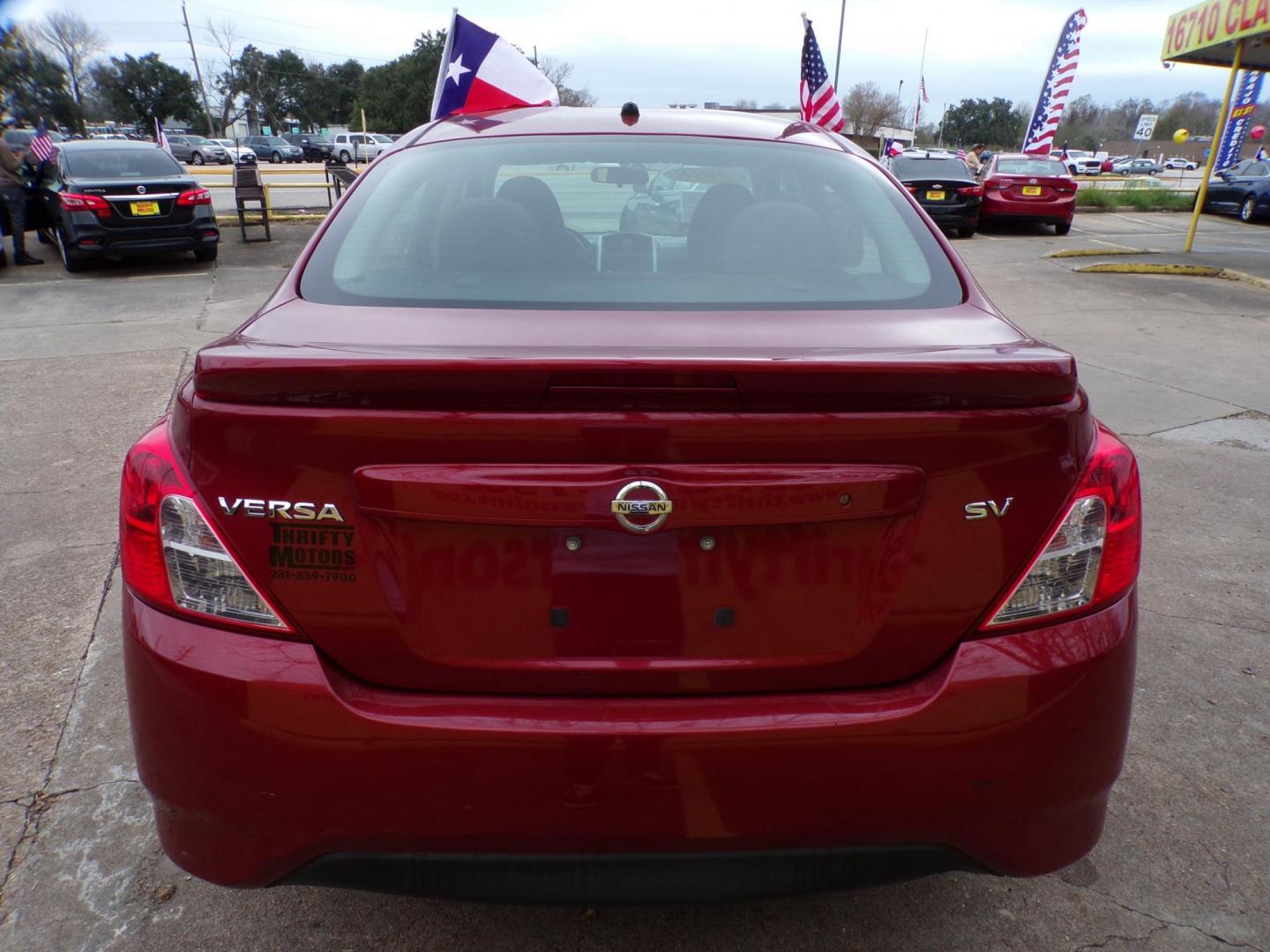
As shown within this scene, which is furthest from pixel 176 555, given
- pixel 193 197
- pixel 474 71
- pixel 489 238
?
pixel 193 197

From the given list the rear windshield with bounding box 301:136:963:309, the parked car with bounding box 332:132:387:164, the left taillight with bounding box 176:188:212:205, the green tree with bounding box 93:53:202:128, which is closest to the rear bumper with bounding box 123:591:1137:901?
the rear windshield with bounding box 301:136:963:309

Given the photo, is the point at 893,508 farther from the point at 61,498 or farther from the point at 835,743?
the point at 61,498

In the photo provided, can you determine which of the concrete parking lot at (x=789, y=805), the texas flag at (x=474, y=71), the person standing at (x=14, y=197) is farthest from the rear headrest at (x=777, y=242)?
the person standing at (x=14, y=197)

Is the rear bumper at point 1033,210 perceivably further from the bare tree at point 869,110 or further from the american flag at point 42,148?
the bare tree at point 869,110

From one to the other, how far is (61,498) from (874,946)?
4323mm

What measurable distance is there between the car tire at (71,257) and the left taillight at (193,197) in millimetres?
1383

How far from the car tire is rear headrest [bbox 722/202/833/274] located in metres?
12.1

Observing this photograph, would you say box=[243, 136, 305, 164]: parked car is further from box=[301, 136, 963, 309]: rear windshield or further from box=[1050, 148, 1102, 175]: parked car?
box=[301, 136, 963, 309]: rear windshield

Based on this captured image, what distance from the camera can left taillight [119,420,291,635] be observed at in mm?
1616

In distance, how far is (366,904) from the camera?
223cm

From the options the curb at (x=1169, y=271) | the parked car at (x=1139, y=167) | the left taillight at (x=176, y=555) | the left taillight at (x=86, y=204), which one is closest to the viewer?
the left taillight at (x=176, y=555)

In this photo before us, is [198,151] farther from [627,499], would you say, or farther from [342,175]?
[627,499]

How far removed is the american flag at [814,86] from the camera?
10.7 metres

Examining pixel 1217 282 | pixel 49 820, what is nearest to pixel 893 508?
pixel 49 820
